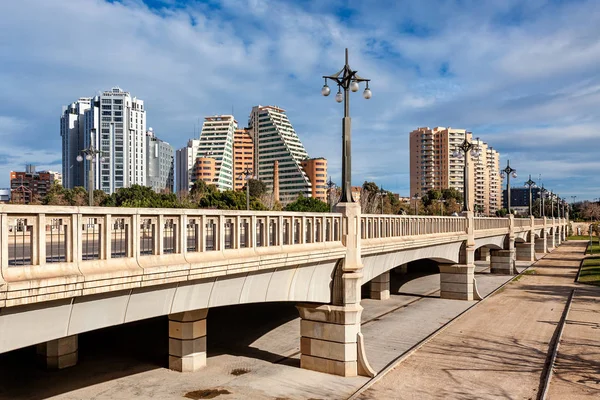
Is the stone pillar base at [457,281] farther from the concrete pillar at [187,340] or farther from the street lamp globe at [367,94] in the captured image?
the concrete pillar at [187,340]

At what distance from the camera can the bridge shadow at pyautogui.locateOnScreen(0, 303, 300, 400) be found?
1742 centimetres

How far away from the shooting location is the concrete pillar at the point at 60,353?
61.8 feet

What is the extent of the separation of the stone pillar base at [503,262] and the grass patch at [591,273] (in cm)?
604

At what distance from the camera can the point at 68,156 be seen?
15950 centimetres

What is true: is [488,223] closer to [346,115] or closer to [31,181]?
[346,115]

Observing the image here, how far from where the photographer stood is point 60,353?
18.9m

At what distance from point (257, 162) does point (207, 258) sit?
6389 inches

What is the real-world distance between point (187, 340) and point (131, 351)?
5.36m

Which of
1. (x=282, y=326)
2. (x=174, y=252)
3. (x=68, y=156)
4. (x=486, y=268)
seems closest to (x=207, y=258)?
(x=174, y=252)

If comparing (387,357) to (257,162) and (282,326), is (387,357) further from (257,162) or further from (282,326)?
(257,162)

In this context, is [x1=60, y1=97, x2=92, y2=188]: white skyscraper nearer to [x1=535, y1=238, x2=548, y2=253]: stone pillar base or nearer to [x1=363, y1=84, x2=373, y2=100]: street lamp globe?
[x1=535, y1=238, x2=548, y2=253]: stone pillar base

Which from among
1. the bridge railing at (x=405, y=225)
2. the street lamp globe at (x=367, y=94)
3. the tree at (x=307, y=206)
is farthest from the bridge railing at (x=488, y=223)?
the tree at (x=307, y=206)

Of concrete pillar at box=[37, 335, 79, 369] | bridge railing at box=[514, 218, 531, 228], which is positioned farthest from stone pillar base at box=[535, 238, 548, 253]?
concrete pillar at box=[37, 335, 79, 369]

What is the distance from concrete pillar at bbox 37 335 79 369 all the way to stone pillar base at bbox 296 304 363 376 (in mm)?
9411
